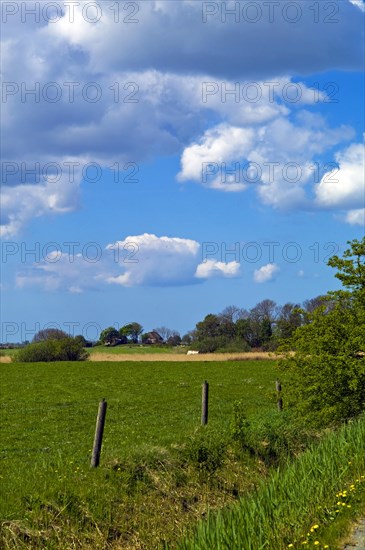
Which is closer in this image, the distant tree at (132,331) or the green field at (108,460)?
the green field at (108,460)

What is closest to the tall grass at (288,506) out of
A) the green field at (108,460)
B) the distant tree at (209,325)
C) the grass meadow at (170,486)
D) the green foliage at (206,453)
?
the grass meadow at (170,486)

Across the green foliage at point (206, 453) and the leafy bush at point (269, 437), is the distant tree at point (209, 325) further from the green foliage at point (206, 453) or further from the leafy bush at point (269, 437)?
the green foliage at point (206, 453)

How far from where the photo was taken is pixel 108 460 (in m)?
17.2

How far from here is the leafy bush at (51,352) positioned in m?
80.3

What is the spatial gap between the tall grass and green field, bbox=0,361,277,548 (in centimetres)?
264

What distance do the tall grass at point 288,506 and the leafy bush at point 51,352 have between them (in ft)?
227

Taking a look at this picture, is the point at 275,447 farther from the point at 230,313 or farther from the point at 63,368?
the point at 230,313

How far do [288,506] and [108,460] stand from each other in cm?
754

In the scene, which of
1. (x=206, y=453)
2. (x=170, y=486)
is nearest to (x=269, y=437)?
(x=206, y=453)

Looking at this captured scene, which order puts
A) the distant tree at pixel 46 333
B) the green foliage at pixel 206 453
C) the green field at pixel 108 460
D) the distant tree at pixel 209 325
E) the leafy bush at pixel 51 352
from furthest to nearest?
the distant tree at pixel 209 325 < the distant tree at pixel 46 333 < the leafy bush at pixel 51 352 < the green foliage at pixel 206 453 < the green field at pixel 108 460

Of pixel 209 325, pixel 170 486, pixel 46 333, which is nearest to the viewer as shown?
pixel 170 486

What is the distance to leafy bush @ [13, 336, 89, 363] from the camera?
8031 cm

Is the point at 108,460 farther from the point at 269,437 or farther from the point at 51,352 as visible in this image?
the point at 51,352

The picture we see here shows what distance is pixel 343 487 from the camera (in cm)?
1122
